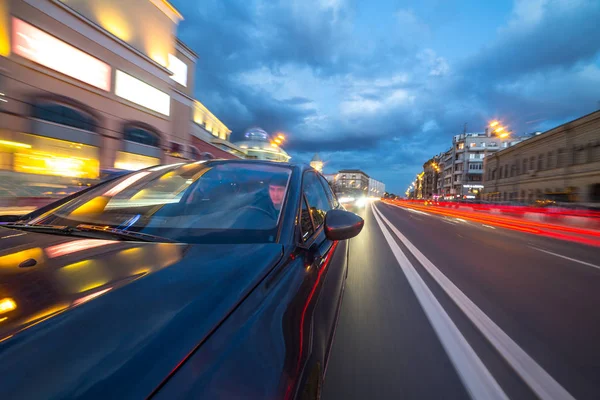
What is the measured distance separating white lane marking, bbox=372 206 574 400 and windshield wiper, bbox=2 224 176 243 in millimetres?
2461

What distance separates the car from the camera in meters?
0.65

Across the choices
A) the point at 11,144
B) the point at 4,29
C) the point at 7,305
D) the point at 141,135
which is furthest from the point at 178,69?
the point at 7,305

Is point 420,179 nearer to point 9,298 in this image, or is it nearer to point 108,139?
point 108,139

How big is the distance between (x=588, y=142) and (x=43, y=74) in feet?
134

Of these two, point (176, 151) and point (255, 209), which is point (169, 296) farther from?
point (176, 151)

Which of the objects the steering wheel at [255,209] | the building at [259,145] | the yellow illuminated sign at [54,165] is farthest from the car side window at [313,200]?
the building at [259,145]

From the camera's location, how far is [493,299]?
335 centimetres

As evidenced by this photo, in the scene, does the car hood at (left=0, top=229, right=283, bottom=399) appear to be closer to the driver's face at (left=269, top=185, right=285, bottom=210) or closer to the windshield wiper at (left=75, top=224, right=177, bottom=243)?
the windshield wiper at (left=75, top=224, right=177, bottom=243)

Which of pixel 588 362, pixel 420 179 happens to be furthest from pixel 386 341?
pixel 420 179

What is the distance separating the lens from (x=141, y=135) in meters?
17.2

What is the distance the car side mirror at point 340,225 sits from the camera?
167 cm

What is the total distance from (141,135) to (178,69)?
26.8 ft

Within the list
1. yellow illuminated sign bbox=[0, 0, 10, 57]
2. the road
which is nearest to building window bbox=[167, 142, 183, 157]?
yellow illuminated sign bbox=[0, 0, 10, 57]

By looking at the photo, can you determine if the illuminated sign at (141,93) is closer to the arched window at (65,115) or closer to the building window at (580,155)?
the arched window at (65,115)
